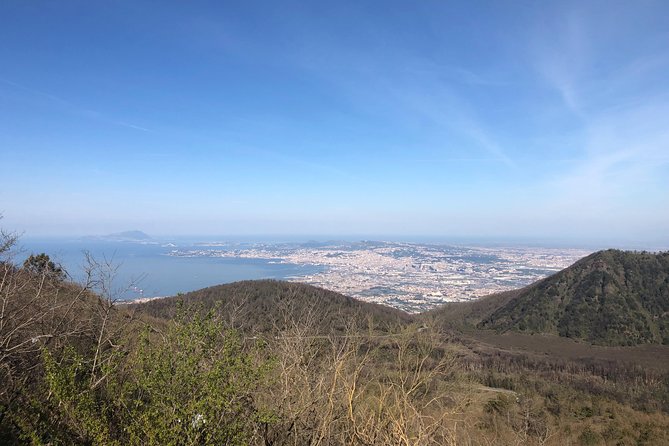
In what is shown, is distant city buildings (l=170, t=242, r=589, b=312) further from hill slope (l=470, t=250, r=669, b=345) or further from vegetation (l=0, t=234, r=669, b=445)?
vegetation (l=0, t=234, r=669, b=445)

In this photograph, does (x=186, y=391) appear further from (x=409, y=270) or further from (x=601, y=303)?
(x=409, y=270)

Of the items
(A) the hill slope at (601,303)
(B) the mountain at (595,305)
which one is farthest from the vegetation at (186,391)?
(A) the hill slope at (601,303)

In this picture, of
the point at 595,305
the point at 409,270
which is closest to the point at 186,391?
the point at 595,305

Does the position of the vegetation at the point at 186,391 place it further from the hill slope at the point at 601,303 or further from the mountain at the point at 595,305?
the hill slope at the point at 601,303

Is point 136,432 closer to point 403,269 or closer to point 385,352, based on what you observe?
point 385,352

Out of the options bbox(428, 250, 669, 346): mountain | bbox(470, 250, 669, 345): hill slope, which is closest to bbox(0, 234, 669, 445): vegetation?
bbox(428, 250, 669, 346): mountain

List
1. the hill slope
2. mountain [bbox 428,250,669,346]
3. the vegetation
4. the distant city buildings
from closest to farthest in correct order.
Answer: the vegetation, the hill slope, mountain [bbox 428,250,669,346], the distant city buildings

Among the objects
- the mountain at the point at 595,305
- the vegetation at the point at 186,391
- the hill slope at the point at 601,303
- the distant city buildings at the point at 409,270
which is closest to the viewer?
the vegetation at the point at 186,391

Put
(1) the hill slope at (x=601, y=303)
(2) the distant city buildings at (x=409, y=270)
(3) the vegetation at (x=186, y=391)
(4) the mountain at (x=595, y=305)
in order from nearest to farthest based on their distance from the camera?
(3) the vegetation at (x=186, y=391) < (1) the hill slope at (x=601, y=303) < (4) the mountain at (x=595, y=305) < (2) the distant city buildings at (x=409, y=270)

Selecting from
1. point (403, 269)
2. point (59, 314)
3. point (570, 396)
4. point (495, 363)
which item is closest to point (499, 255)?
point (403, 269)
